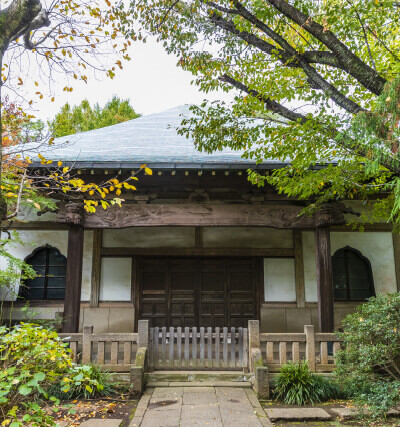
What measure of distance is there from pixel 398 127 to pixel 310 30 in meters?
1.68

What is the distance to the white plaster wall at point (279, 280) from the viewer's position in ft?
30.5

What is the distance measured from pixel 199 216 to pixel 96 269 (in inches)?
132

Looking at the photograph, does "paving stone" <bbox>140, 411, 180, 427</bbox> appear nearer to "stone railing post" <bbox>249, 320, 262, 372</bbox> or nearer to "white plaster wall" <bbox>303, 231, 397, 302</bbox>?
"stone railing post" <bbox>249, 320, 262, 372</bbox>

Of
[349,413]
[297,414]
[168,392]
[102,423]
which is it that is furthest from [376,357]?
[102,423]

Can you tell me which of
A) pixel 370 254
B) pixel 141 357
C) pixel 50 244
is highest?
pixel 50 244

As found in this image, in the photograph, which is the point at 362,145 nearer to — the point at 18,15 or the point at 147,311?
the point at 18,15

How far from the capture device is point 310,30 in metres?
4.76

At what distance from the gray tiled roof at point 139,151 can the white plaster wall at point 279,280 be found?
2.95 m

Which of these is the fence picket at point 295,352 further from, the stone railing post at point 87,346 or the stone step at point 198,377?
the stone railing post at point 87,346

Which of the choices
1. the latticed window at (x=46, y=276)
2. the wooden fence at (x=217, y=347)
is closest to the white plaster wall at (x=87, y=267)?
the latticed window at (x=46, y=276)

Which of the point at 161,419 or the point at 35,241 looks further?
the point at 35,241

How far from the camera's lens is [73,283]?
7.11m

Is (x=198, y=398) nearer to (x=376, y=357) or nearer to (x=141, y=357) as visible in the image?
(x=141, y=357)

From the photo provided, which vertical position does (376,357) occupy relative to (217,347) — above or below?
above
